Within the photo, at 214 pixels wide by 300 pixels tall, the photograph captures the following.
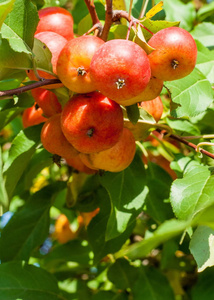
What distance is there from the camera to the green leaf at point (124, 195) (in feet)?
4.17

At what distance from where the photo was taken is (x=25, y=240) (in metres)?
1.63

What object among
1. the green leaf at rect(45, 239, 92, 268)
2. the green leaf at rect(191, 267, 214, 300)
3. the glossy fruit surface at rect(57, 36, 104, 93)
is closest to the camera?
the glossy fruit surface at rect(57, 36, 104, 93)

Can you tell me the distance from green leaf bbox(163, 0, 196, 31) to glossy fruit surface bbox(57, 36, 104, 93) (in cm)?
92

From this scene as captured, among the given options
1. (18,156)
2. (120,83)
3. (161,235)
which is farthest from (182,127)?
(161,235)

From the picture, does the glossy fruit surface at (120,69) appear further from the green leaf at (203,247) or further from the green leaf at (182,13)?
Answer: the green leaf at (182,13)

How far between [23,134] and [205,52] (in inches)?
28.7

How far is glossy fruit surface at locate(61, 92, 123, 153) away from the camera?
3.41ft

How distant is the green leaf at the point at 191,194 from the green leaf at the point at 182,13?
892mm

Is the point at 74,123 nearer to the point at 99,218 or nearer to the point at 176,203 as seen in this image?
the point at 176,203

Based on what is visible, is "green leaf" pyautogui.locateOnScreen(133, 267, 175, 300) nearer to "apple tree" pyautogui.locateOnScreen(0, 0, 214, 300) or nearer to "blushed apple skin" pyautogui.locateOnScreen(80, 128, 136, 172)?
"apple tree" pyautogui.locateOnScreen(0, 0, 214, 300)

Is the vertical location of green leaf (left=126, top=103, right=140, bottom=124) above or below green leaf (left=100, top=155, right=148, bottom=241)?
above

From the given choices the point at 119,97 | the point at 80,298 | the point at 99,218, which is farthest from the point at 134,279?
the point at 119,97

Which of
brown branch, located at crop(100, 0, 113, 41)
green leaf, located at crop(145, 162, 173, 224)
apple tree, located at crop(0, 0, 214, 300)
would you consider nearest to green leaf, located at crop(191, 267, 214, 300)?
apple tree, located at crop(0, 0, 214, 300)

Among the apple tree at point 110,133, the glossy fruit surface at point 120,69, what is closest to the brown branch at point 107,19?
the apple tree at point 110,133
